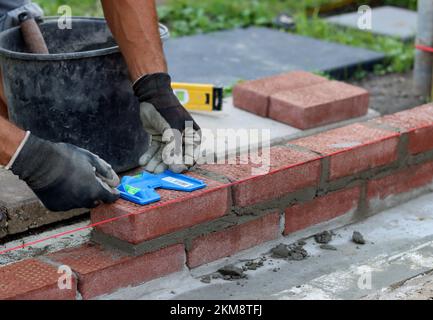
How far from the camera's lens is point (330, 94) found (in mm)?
4566

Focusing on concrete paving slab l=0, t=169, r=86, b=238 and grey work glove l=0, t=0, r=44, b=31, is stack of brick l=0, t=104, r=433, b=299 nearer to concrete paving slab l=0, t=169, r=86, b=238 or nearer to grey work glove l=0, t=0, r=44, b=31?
concrete paving slab l=0, t=169, r=86, b=238

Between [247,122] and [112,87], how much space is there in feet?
3.20

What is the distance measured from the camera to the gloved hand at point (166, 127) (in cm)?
349

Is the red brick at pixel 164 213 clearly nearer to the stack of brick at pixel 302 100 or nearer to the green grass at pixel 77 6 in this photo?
the stack of brick at pixel 302 100

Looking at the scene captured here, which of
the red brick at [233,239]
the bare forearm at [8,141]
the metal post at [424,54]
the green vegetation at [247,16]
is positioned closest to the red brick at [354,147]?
the red brick at [233,239]

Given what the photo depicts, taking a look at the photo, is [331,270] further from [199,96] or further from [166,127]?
[199,96]

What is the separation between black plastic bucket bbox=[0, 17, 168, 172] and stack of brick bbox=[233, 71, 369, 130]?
841 millimetres

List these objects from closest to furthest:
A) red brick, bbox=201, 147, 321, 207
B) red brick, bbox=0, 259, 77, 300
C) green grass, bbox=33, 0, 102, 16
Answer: red brick, bbox=0, 259, 77, 300
red brick, bbox=201, 147, 321, 207
green grass, bbox=33, 0, 102, 16

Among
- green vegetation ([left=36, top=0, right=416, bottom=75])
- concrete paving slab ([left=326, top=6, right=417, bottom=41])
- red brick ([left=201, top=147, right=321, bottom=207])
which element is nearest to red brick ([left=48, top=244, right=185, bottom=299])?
red brick ([left=201, top=147, right=321, bottom=207])

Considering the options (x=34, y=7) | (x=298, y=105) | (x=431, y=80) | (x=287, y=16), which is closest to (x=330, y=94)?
(x=298, y=105)

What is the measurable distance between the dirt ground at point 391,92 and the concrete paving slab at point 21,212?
2176mm

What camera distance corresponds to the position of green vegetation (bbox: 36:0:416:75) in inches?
251

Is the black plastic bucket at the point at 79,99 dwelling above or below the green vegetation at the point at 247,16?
above

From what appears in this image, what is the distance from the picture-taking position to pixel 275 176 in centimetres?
356
